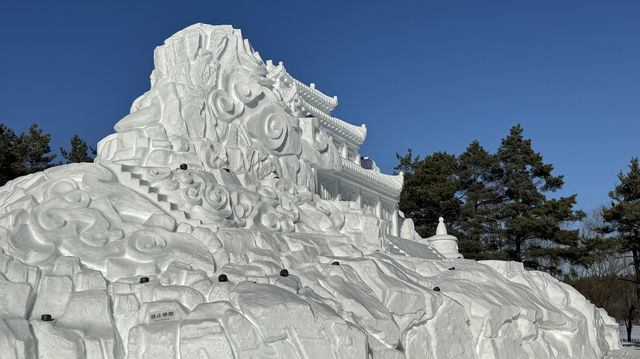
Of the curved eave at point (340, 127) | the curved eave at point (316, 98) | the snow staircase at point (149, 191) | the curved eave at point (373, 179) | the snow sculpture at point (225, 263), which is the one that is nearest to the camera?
the snow sculpture at point (225, 263)

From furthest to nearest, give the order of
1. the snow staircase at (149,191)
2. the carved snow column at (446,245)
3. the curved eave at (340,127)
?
the curved eave at (340,127) < the carved snow column at (446,245) < the snow staircase at (149,191)

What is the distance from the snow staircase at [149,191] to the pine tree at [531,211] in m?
19.9

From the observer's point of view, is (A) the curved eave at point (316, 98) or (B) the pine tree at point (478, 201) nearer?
(A) the curved eave at point (316, 98)

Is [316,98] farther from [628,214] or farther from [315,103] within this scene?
[628,214]

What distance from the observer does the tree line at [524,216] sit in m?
26.3

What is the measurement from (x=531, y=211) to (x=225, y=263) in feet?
74.0

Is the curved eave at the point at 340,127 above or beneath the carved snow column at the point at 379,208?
above

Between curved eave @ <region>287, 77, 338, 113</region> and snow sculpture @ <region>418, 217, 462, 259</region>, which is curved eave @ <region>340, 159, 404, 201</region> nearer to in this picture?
snow sculpture @ <region>418, 217, 462, 259</region>

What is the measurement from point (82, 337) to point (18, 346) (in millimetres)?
713

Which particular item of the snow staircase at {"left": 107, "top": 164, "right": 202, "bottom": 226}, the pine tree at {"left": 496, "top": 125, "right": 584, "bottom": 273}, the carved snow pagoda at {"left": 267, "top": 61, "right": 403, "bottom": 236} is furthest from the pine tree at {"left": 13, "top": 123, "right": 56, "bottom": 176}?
the pine tree at {"left": 496, "top": 125, "right": 584, "bottom": 273}

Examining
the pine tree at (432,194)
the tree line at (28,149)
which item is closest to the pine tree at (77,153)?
the tree line at (28,149)

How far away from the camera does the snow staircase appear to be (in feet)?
34.6

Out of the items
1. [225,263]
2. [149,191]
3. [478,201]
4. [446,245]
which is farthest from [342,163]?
[478,201]

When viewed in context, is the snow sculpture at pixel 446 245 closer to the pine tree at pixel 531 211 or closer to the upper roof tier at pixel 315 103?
the upper roof tier at pixel 315 103
